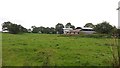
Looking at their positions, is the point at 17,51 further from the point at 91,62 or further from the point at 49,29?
the point at 49,29

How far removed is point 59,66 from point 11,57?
3.42 m

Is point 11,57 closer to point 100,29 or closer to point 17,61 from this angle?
point 17,61

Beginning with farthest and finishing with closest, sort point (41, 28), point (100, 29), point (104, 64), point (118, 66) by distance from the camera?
1. point (41, 28)
2. point (100, 29)
3. point (104, 64)
4. point (118, 66)

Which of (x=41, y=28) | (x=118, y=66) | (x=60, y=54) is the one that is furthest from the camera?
(x=41, y=28)

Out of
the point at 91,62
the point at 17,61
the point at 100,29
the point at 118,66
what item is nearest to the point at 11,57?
the point at 17,61

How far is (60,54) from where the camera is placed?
17203 mm

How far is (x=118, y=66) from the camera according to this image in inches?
278

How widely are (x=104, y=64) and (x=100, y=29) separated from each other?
37.2m

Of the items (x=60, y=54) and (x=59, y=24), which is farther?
(x=59, y=24)

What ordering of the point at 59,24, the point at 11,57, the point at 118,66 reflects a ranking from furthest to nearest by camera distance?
the point at 59,24
the point at 11,57
the point at 118,66

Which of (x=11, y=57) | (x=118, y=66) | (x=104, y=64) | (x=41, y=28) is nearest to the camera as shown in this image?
(x=118, y=66)

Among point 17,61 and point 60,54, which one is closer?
point 17,61

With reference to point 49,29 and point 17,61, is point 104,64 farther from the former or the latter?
point 49,29

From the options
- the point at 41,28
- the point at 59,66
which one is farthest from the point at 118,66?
the point at 41,28
